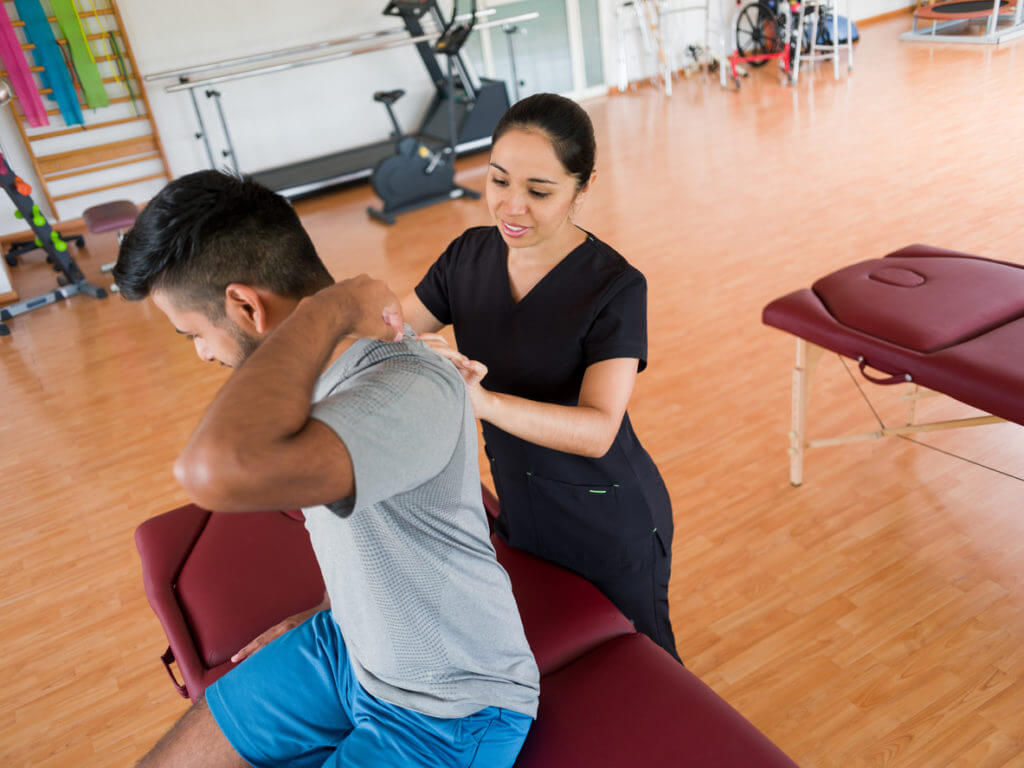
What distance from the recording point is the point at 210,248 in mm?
952

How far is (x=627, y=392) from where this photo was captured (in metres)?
1.28

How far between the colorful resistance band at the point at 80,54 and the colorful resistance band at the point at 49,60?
0.30 feet

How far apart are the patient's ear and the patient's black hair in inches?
0.6

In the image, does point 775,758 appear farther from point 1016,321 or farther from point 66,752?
point 66,752

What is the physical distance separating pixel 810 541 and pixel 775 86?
6.54m

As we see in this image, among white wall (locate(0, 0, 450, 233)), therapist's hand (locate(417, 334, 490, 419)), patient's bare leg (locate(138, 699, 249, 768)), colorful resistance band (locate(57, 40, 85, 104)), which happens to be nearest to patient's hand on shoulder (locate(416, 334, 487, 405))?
therapist's hand (locate(417, 334, 490, 419))

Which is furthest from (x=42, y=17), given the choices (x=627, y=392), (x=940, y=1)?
(x=940, y=1)

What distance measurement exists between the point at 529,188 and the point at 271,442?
834 mm

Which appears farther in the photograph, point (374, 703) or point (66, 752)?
point (66, 752)

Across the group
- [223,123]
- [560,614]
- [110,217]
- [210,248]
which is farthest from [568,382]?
Answer: [223,123]

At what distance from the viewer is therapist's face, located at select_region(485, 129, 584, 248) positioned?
1327 millimetres

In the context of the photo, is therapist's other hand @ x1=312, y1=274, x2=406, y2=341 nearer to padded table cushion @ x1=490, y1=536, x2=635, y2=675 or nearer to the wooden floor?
padded table cushion @ x1=490, y1=536, x2=635, y2=675

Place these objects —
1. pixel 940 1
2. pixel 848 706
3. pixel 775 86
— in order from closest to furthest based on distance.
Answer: pixel 848 706
pixel 775 86
pixel 940 1

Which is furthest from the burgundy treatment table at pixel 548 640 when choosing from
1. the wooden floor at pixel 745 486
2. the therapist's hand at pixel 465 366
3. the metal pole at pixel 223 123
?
the metal pole at pixel 223 123
